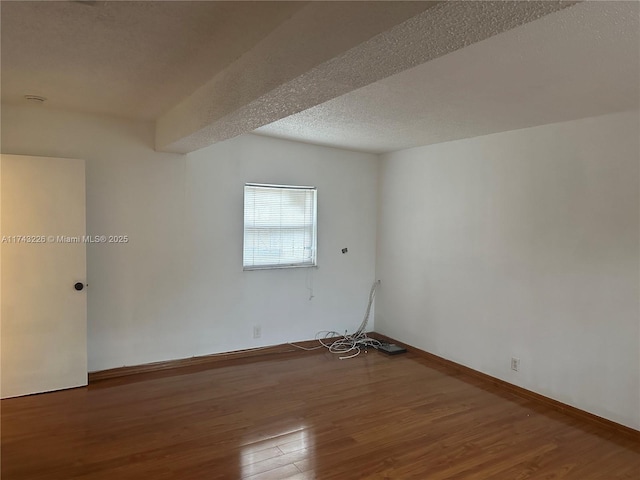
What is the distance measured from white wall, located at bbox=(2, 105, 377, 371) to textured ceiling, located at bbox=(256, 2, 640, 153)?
78cm

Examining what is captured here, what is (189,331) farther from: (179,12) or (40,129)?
(179,12)

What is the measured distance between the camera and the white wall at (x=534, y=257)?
313 centimetres

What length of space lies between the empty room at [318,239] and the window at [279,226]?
0.03 meters

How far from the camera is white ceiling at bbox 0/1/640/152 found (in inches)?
61.7

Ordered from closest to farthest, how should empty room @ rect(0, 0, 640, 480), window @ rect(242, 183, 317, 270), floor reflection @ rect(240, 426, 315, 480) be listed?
1. empty room @ rect(0, 0, 640, 480)
2. floor reflection @ rect(240, 426, 315, 480)
3. window @ rect(242, 183, 317, 270)

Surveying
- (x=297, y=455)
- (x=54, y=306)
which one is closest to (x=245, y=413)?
(x=297, y=455)

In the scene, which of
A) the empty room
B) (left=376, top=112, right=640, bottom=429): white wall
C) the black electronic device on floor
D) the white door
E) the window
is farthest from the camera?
the black electronic device on floor

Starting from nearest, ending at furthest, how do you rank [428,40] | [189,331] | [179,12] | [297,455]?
[428,40]
[179,12]
[297,455]
[189,331]

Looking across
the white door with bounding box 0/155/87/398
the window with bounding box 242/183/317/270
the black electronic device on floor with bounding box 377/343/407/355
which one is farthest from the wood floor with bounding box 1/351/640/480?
the window with bounding box 242/183/317/270

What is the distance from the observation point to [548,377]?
356 centimetres

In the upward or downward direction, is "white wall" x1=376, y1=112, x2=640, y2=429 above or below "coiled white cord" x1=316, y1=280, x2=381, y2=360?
above

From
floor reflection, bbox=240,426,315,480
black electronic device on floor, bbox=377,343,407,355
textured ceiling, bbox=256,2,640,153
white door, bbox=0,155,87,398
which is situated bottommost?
floor reflection, bbox=240,426,315,480

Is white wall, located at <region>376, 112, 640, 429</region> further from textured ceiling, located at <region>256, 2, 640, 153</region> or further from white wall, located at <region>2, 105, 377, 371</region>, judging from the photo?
white wall, located at <region>2, 105, 377, 371</region>

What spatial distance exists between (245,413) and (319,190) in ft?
8.59
